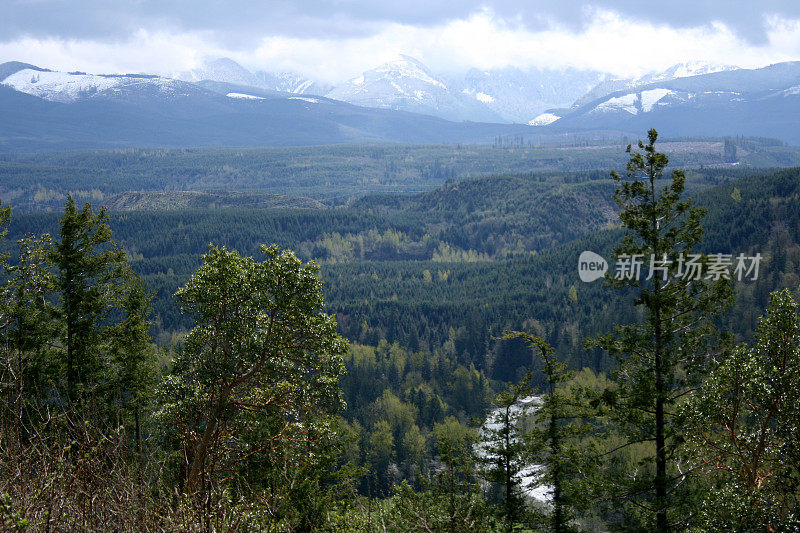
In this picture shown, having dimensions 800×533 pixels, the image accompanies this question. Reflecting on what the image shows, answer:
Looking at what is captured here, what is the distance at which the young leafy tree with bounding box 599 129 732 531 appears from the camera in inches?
932

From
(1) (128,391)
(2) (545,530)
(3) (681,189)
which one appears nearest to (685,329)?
(3) (681,189)

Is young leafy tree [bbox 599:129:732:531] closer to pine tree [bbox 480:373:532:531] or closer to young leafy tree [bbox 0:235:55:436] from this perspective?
pine tree [bbox 480:373:532:531]

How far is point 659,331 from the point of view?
960 inches

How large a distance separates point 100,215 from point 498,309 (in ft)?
481

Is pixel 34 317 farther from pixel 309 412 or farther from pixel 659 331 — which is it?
pixel 659 331

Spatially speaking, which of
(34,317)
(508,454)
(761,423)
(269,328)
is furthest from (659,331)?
(34,317)

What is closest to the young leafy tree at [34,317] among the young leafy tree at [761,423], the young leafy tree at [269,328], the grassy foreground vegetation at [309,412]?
the grassy foreground vegetation at [309,412]

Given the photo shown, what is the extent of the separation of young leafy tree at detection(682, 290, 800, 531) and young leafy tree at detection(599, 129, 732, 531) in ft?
9.97

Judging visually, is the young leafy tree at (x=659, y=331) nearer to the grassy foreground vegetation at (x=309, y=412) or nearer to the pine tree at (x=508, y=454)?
the grassy foreground vegetation at (x=309, y=412)

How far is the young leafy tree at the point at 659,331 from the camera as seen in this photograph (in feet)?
77.7

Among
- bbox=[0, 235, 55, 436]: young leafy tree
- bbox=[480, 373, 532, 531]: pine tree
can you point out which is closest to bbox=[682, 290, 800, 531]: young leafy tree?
bbox=[480, 373, 532, 531]: pine tree

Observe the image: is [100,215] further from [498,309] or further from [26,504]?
[498,309]

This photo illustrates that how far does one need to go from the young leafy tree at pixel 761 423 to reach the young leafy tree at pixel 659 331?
304cm

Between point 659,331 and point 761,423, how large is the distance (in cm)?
686
